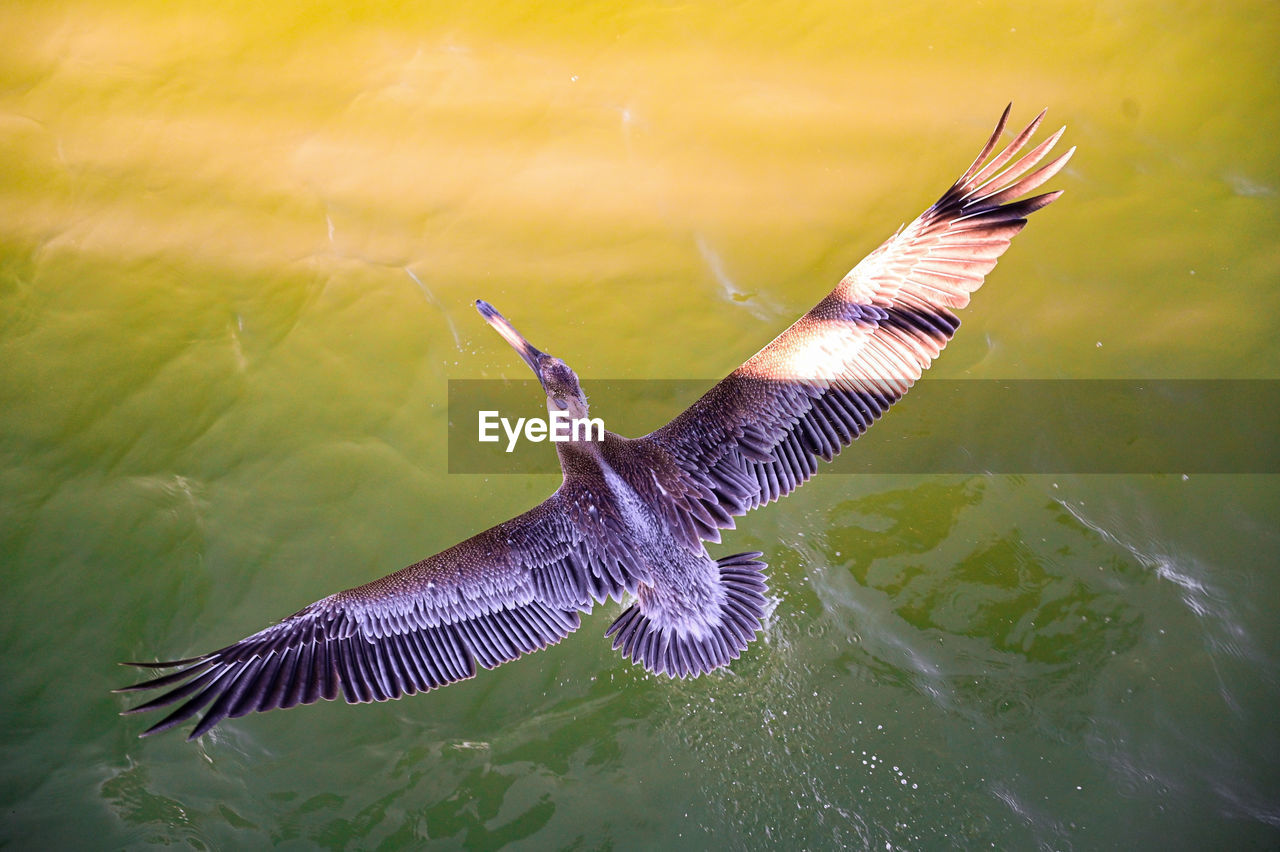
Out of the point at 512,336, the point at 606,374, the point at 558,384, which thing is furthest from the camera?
the point at 606,374

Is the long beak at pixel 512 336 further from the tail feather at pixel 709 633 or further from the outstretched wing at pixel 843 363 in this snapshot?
the tail feather at pixel 709 633

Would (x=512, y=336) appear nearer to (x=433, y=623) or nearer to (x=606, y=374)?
(x=606, y=374)

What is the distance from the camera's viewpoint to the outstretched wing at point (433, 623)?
3207mm

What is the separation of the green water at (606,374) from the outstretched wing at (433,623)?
1.63 ft

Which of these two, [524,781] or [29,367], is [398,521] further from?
[29,367]

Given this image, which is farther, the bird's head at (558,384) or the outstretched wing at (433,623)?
the bird's head at (558,384)

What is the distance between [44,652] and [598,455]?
2.52 metres

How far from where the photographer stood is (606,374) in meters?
4.30

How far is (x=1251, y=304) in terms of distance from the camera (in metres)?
4.14

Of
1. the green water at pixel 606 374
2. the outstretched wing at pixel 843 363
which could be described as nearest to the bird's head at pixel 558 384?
the outstretched wing at pixel 843 363

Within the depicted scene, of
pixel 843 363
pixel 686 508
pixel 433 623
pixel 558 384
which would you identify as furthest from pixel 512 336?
pixel 843 363

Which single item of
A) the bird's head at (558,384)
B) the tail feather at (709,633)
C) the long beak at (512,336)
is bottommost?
the tail feather at (709,633)

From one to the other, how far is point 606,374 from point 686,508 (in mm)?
958

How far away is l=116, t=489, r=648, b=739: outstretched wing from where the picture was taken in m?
3.21
